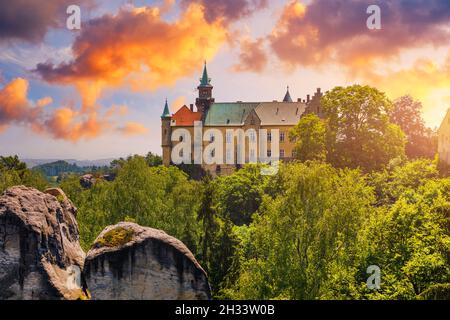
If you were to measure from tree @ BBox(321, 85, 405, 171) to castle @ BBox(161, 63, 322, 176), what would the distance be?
44837 millimetres

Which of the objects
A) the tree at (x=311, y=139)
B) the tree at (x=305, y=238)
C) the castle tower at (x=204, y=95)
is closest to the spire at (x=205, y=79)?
the castle tower at (x=204, y=95)

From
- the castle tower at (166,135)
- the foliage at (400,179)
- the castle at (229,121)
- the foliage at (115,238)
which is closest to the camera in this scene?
the foliage at (115,238)

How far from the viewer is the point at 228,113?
118 meters

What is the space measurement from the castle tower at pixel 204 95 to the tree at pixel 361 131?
56.7 metres

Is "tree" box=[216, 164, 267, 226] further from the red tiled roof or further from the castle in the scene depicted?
the red tiled roof

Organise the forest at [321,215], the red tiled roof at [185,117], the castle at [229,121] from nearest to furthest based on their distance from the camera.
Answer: the forest at [321,215]
the castle at [229,121]
the red tiled roof at [185,117]

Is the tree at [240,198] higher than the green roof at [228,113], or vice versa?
the green roof at [228,113]

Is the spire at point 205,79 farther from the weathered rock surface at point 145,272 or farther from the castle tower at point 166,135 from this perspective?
the weathered rock surface at point 145,272

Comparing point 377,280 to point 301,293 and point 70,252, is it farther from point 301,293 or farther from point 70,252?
point 70,252

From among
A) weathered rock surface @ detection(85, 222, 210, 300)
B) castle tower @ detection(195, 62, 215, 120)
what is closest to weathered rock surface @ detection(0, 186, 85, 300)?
weathered rock surface @ detection(85, 222, 210, 300)

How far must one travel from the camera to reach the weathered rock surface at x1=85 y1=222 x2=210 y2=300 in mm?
29750

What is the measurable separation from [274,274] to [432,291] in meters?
9.51

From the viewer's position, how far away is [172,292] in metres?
29.9

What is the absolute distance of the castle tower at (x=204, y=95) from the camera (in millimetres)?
120562
